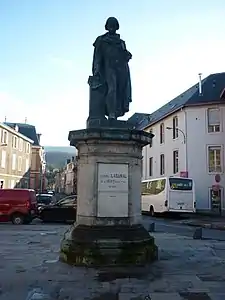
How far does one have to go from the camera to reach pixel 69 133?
871 cm

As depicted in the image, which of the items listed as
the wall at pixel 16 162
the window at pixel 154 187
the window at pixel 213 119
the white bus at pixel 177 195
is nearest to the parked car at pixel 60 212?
the white bus at pixel 177 195

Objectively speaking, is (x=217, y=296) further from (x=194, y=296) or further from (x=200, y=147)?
(x=200, y=147)

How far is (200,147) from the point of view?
36156mm

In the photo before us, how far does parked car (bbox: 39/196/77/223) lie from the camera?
904 inches

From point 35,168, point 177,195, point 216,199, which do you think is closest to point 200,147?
point 216,199

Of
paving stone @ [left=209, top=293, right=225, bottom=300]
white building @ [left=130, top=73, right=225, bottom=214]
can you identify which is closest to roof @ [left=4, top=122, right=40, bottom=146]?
white building @ [left=130, top=73, right=225, bottom=214]

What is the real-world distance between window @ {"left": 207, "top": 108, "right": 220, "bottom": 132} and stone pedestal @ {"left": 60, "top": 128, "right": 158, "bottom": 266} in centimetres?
2878

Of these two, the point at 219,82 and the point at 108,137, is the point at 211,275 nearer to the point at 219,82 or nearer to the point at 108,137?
the point at 108,137

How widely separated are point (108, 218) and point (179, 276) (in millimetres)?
2011

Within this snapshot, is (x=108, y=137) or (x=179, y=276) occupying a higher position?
(x=108, y=137)

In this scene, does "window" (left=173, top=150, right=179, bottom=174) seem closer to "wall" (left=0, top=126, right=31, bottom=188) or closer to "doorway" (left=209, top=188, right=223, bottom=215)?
"doorway" (left=209, top=188, right=223, bottom=215)

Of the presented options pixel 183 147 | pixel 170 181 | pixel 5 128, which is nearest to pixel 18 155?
pixel 5 128

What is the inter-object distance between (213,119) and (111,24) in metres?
28.6

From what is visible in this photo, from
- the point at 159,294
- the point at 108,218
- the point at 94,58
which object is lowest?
the point at 159,294
